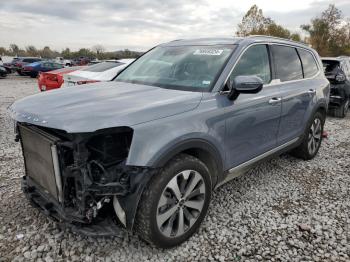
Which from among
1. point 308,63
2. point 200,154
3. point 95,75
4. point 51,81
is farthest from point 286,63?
point 51,81

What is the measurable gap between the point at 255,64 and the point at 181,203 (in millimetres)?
1846

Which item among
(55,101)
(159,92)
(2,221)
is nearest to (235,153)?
(159,92)

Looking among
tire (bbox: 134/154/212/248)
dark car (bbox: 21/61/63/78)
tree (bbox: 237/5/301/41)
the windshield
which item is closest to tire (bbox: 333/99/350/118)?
the windshield

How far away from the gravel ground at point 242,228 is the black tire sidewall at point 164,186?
11 centimetres

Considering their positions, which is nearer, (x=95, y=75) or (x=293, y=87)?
(x=293, y=87)

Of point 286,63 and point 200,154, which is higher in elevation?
point 286,63

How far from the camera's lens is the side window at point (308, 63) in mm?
4537

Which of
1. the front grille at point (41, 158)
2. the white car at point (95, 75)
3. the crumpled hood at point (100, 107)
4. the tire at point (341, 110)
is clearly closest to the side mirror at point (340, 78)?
the tire at point (341, 110)

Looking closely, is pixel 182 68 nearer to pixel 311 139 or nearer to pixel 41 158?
pixel 41 158

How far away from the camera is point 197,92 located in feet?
9.39

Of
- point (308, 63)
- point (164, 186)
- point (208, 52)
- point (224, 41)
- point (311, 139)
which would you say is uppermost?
point (224, 41)

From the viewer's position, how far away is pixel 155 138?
2.32 meters

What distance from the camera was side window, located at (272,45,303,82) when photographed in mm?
3867

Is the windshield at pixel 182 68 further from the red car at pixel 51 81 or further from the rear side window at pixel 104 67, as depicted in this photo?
the red car at pixel 51 81
